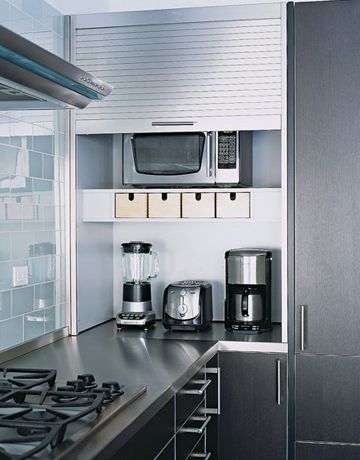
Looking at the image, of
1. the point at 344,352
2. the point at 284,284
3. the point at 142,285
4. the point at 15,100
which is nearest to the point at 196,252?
the point at 142,285

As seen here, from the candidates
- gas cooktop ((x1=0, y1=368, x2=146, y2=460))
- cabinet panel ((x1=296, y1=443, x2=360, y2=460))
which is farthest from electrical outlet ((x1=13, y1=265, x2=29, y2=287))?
cabinet panel ((x1=296, y1=443, x2=360, y2=460))

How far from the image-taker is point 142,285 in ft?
10.7

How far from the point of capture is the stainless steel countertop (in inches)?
68.7

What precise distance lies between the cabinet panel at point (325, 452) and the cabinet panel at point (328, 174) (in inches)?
14.4

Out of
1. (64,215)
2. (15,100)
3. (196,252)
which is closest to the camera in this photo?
(15,100)

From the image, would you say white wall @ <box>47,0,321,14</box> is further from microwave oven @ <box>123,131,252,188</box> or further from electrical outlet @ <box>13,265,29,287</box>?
electrical outlet @ <box>13,265,29,287</box>

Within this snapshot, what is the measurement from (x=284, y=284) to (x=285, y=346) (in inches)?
9.5

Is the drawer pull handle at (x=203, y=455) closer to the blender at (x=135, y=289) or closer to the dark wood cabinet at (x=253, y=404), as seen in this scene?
the dark wood cabinet at (x=253, y=404)

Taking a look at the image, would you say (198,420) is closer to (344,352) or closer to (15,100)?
(344,352)

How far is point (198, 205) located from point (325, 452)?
110 centimetres

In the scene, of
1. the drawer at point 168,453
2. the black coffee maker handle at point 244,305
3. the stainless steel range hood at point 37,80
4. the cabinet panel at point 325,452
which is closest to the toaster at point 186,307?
the black coffee maker handle at point 244,305

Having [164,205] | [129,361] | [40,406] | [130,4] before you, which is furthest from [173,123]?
[40,406]

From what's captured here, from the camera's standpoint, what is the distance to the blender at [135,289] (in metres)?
3.22

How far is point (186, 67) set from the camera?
3.07 meters
